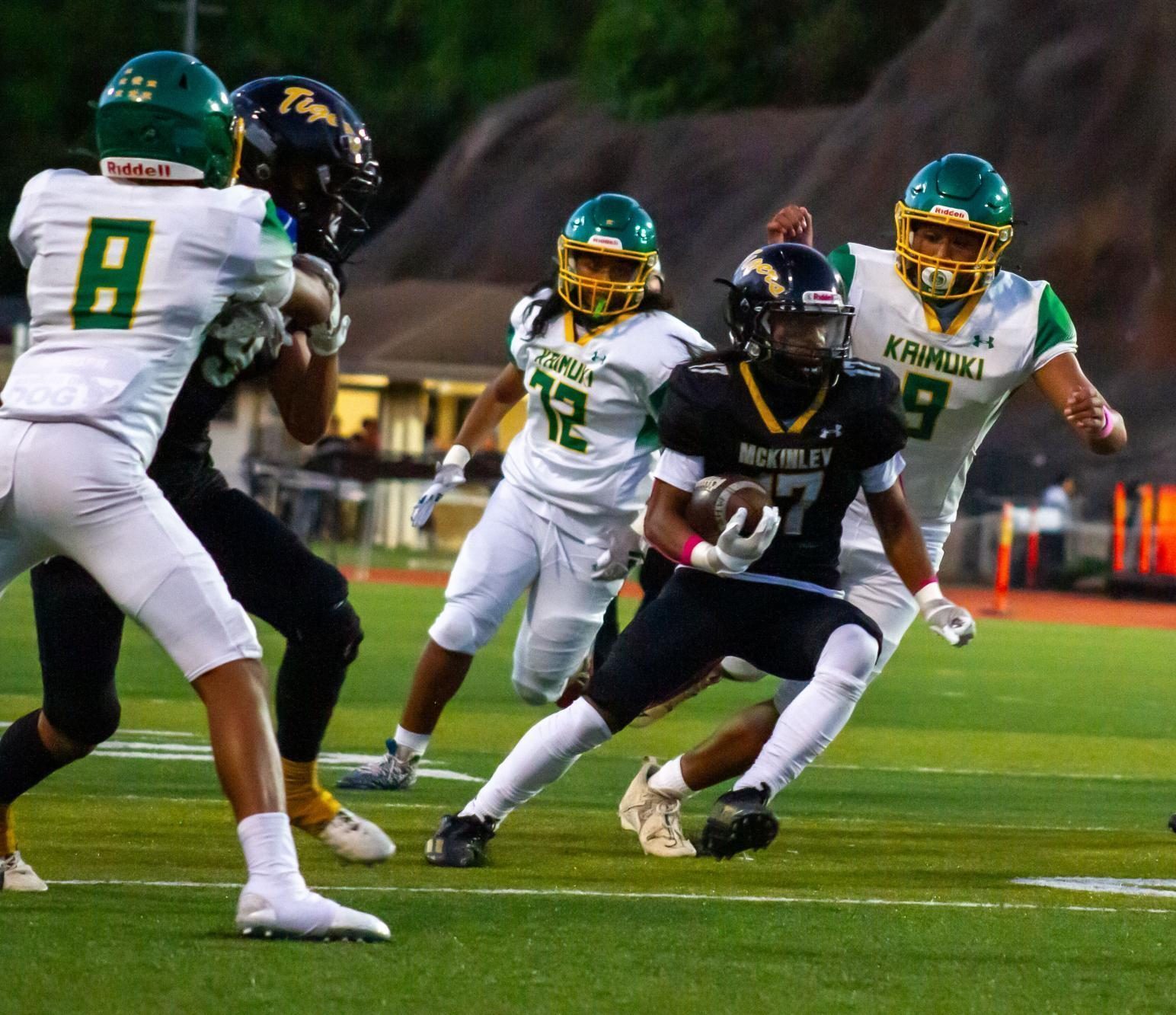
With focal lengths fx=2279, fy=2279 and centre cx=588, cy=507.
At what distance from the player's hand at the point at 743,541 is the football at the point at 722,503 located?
0.07 metres

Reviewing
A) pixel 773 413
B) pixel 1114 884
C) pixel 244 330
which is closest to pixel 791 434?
pixel 773 413

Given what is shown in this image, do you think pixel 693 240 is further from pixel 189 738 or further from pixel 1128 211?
pixel 189 738

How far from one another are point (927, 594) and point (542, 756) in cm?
107

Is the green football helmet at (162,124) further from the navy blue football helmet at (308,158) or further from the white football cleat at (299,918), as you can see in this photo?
the white football cleat at (299,918)

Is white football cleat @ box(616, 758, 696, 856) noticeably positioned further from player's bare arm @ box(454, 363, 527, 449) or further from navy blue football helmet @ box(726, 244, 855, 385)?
player's bare arm @ box(454, 363, 527, 449)

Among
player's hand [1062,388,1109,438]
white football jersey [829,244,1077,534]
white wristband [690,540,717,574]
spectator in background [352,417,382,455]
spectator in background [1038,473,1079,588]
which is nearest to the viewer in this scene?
white wristband [690,540,717,574]

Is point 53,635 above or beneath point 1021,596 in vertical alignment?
above

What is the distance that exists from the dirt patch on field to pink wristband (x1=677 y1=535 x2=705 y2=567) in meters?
13.7

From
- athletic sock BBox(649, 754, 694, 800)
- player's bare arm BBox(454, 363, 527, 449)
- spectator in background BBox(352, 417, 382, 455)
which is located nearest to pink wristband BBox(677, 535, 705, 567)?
athletic sock BBox(649, 754, 694, 800)

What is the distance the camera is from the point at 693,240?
34.8 meters

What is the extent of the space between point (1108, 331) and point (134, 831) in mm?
24697

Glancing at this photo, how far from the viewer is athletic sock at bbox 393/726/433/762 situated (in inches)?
286

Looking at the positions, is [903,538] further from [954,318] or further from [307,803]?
[307,803]

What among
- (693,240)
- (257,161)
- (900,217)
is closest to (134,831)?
(257,161)
